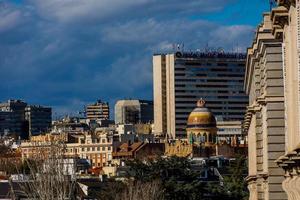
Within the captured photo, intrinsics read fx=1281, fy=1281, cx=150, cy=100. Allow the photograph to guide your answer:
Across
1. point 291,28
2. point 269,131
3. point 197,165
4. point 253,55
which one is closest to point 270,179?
point 269,131

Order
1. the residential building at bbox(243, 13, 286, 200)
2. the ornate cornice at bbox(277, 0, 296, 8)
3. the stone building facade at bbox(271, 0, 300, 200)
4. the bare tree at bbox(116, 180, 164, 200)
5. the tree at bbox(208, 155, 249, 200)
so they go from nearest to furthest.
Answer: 1. the stone building facade at bbox(271, 0, 300, 200)
2. the ornate cornice at bbox(277, 0, 296, 8)
3. the residential building at bbox(243, 13, 286, 200)
4. the bare tree at bbox(116, 180, 164, 200)
5. the tree at bbox(208, 155, 249, 200)

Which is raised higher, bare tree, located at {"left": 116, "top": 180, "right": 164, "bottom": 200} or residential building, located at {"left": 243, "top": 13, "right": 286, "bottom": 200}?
residential building, located at {"left": 243, "top": 13, "right": 286, "bottom": 200}

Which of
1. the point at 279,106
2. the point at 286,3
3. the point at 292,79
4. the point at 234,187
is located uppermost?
the point at 286,3

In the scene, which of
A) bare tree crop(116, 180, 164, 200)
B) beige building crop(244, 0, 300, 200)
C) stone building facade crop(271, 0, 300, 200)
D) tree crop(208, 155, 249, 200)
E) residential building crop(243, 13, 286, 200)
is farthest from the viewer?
tree crop(208, 155, 249, 200)

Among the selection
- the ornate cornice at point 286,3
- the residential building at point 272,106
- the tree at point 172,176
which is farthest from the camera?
the tree at point 172,176

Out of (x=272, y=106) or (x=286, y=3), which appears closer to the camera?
(x=286, y=3)

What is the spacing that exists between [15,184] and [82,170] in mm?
79140

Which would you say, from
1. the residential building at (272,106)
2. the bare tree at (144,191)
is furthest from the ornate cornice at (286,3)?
the bare tree at (144,191)

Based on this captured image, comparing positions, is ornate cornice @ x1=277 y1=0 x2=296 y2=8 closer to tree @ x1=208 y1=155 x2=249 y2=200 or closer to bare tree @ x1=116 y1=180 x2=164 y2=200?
bare tree @ x1=116 y1=180 x2=164 y2=200

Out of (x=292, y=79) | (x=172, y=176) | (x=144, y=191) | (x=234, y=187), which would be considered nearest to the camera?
(x=292, y=79)

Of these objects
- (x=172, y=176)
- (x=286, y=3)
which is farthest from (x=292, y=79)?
(x=172, y=176)

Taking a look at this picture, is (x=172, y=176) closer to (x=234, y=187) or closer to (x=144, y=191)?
(x=234, y=187)

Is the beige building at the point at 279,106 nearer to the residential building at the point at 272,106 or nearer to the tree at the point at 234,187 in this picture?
the residential building at the point at 272,106

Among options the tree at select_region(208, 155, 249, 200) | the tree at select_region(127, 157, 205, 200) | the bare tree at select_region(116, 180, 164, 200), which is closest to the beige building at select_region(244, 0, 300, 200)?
the bare tree at select_region(116, 180, 164, 200)
